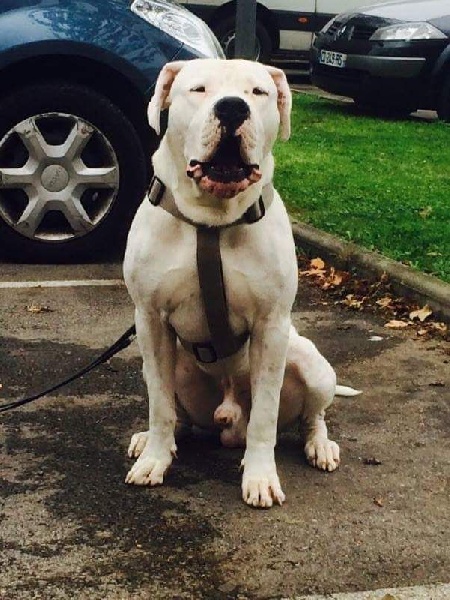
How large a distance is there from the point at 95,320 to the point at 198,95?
251 cm

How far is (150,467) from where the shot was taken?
361 cm

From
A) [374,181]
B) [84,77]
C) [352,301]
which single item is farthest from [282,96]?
[374,181]

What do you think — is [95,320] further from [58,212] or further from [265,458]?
[265,458]

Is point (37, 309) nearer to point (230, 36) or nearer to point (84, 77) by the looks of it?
point (84, 77)

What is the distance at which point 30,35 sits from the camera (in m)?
6.18

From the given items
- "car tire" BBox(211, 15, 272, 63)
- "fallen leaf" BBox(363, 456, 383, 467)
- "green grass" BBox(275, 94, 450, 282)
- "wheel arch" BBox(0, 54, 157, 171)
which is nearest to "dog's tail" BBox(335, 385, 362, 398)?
"fallen leaf" BBox(363, 456, 383, 467)

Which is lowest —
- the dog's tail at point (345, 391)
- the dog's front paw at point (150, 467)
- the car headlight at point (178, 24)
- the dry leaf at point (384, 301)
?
the dry leaf at point (384, 301)

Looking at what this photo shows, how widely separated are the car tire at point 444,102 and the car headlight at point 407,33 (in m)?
0.48

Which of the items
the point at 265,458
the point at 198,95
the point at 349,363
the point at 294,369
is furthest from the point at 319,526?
the point at 349,363

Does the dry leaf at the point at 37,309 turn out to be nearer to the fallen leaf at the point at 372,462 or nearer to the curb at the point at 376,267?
the curb at the point at 376,267

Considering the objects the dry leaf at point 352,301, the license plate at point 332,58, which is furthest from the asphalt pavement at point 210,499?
the license plate at point 332,58

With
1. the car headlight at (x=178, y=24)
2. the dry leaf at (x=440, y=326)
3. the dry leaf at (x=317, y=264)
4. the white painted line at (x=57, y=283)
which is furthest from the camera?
the dry leaf at (x=317, y=264)

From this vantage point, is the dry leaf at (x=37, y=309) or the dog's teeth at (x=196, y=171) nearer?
the dog's teeth at (x=196, y=171)

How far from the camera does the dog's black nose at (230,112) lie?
3.11 meters
